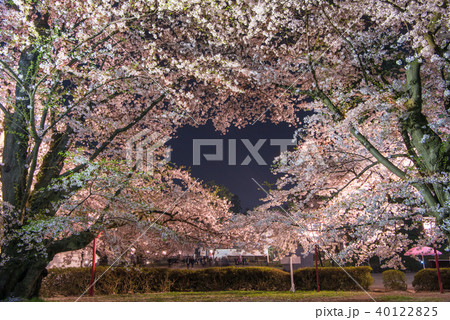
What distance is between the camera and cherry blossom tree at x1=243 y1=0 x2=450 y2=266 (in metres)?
5.87

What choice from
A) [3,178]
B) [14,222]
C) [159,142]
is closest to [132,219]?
[14,222]

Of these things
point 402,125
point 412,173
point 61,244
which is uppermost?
point 402,125

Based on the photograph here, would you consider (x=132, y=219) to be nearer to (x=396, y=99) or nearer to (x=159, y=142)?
(x=159, y=142)

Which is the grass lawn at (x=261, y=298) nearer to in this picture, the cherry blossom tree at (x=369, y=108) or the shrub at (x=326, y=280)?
the cherry blossom tree at (x=369, y=108)

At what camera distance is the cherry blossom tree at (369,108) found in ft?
19.3

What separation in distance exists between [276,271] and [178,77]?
390 inches

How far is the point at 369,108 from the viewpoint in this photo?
6250 millimetres

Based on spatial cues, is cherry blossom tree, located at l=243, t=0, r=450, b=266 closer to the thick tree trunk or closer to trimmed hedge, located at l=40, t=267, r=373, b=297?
trimmed hedge, located at l=40, t=267, r=373, b=297

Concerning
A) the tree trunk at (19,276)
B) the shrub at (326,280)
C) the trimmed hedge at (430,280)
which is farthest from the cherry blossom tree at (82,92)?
the trimmed hedge at (430,280)

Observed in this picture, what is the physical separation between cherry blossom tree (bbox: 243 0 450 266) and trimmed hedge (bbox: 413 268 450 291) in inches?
241

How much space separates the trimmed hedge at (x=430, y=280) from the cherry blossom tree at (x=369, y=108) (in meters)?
6.12

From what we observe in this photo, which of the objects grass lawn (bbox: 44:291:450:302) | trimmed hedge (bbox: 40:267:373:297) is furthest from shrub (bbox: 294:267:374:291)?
grass lawn (bbox: 44:291:450:302)

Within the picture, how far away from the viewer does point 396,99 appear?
20.4 feet

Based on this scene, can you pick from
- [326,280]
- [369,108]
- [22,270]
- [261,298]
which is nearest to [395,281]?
[326,280]
